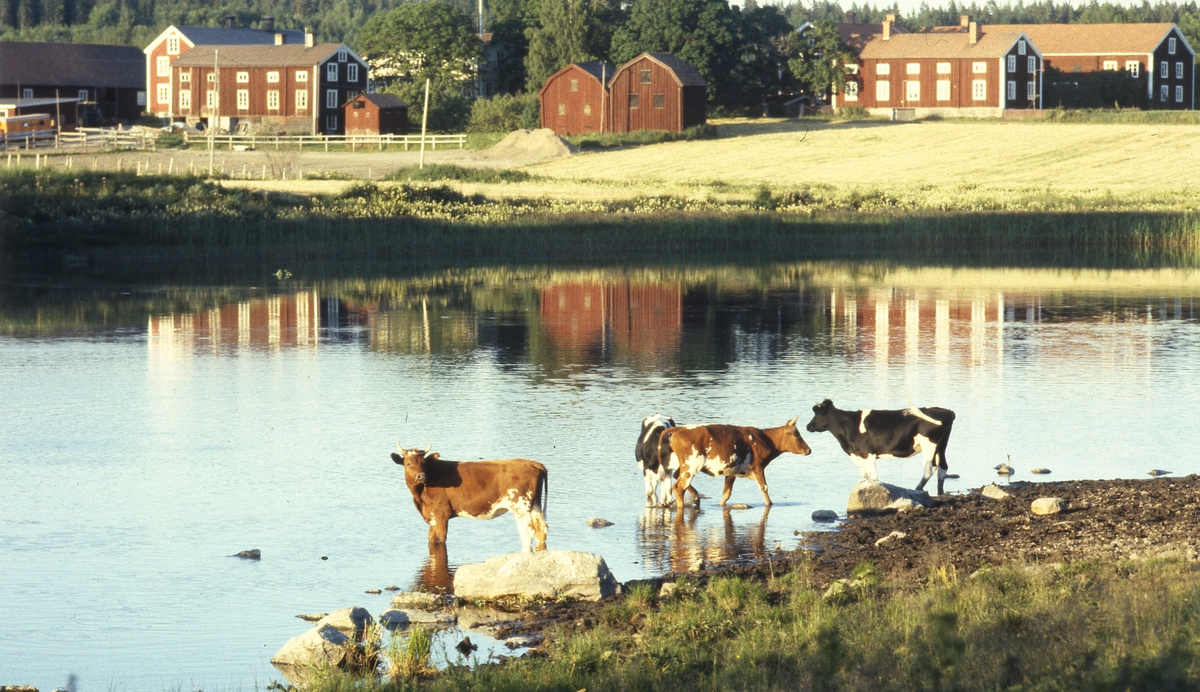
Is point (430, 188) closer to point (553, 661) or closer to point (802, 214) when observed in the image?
point (802, 214)

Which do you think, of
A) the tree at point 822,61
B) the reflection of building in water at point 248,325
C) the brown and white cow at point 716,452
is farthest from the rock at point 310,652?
the tree at point 822,61

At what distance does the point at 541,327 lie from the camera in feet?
110

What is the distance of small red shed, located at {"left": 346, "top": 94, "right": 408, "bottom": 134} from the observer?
4063 inches

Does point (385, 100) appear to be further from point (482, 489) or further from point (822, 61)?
point (482, 489)

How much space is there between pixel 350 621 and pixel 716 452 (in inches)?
208

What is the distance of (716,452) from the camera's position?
1528 centimetres

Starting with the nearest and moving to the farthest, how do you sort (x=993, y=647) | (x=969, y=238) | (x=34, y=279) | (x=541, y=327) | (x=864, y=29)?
(x=993, y=647) → (x=541, y=327) → (x=34, y=279) → (x=969, y=238) → (x=864, y=29)

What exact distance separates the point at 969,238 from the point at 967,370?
Result: 3020 centimetres

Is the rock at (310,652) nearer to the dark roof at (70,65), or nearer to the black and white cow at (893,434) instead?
the black and white cow at (893,434)

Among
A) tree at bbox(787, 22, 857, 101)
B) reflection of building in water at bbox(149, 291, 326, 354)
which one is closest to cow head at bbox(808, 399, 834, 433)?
reflection of building in water at bbox(149, 291, 326, 354)

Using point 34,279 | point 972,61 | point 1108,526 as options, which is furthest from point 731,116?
point 1108,526

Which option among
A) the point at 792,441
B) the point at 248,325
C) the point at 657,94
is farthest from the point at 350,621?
the point at 657,94

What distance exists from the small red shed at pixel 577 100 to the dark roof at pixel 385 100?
969 centimetres

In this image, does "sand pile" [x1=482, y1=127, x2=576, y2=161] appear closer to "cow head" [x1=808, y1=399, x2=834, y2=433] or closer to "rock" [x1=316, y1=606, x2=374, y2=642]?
"cow head" [x1=808, y1=399, x2=834, y2=433]
